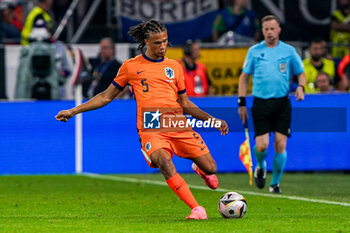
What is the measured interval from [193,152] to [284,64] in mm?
3671

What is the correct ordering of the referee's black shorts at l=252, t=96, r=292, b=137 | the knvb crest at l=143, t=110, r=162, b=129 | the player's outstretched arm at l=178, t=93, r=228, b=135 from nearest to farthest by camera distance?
1. the knvb crest at l=143, t=110, r=162, b=129
2. the player's outstretched arm at l=178, t=93, r=228, b=135
3. the referee's black shorts at l=252, t=96, r=292, b=137

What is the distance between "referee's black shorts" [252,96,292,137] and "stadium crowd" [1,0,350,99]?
13.6 feet

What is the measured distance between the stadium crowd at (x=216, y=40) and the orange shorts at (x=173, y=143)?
740 centimetres

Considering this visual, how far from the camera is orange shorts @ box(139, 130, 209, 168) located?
350 inches

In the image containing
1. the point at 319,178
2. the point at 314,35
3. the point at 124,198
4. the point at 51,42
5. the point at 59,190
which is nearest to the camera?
the point at 124,198

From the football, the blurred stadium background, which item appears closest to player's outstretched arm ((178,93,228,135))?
the football

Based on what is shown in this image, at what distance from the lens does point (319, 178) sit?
15.4 meters

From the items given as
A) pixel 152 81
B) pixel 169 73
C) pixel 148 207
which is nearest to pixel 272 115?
pixel 148 207

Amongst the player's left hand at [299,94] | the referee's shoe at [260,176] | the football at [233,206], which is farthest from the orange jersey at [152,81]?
the referee's shoe at [260,176]

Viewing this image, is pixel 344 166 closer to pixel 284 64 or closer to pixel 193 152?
pixel 284 64

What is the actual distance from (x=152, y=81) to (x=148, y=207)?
6.34 ft

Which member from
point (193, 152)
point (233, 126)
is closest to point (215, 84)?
point (233, 126)

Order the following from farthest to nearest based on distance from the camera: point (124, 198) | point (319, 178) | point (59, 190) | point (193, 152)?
point (319, 178), point (59, 190), point (124, 198), point (193, 152)

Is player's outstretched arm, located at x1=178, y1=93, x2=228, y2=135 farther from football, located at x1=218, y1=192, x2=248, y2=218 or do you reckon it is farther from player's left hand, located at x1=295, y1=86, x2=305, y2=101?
player's left hand, located at x1=295, y1=86, x2=305, y2=101
